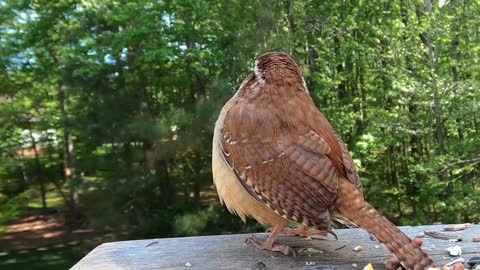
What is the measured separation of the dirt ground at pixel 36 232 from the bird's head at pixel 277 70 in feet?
33.1

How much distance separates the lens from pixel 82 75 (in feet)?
32.3

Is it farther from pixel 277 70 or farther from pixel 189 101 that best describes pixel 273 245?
pixel 189 101

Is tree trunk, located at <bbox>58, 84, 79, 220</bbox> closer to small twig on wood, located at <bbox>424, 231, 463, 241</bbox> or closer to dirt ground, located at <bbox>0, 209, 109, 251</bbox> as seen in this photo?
dirt ground, located at <bbox>0, 209, 109, 251</bbox>

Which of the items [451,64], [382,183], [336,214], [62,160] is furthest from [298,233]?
[62,160]

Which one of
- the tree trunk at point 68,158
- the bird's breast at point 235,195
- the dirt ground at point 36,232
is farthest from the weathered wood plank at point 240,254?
the dirt ground at point 36,232

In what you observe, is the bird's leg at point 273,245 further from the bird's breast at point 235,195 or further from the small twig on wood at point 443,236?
the small twig on wood at point 443,236

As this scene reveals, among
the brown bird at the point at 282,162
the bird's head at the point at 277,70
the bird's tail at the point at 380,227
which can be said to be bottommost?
the bird's tail at the point at 380,227

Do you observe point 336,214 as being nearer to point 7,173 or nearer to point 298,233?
point 298,233

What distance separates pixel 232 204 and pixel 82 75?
28.3ft

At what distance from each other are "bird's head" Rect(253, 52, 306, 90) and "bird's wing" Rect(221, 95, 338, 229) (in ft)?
0.46

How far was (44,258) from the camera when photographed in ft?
37.0

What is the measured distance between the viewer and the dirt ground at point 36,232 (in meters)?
11.5

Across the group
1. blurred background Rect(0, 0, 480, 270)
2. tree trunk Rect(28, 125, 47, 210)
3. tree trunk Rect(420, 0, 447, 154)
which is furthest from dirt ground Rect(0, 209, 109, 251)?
tree trunk Rect(420, 0, 447, 154)

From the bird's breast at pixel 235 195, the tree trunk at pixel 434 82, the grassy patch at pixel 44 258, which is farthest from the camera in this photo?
the grassy patch at pixel 44 258
